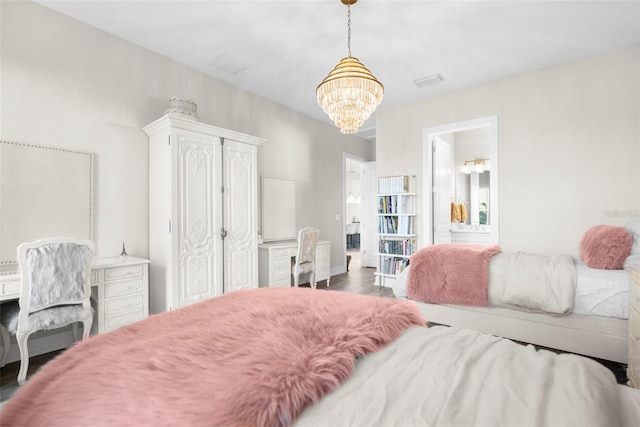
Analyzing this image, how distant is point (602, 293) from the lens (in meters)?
2.32

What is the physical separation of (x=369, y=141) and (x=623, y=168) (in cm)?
453

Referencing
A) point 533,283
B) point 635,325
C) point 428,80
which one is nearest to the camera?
point 635,325

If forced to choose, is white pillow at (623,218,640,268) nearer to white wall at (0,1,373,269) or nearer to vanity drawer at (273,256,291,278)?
vanity drawer at (273,256,291,278)

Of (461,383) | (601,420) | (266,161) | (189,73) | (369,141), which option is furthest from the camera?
(369,141)

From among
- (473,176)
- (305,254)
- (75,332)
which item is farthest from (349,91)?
(473,176)

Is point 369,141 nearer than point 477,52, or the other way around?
point 477,52

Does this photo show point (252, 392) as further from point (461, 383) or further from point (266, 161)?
point (266, 161)

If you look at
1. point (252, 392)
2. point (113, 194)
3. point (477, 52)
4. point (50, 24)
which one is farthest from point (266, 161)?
point (252, 392)

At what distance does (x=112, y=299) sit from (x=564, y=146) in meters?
5.13

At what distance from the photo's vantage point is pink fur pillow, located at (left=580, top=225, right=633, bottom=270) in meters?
2.48

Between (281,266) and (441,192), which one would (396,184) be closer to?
(441,192)

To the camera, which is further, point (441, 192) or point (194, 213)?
point (441, 192)

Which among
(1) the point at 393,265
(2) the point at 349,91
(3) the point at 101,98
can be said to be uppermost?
(3) the point at 101,98

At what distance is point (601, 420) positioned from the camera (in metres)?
0.74
